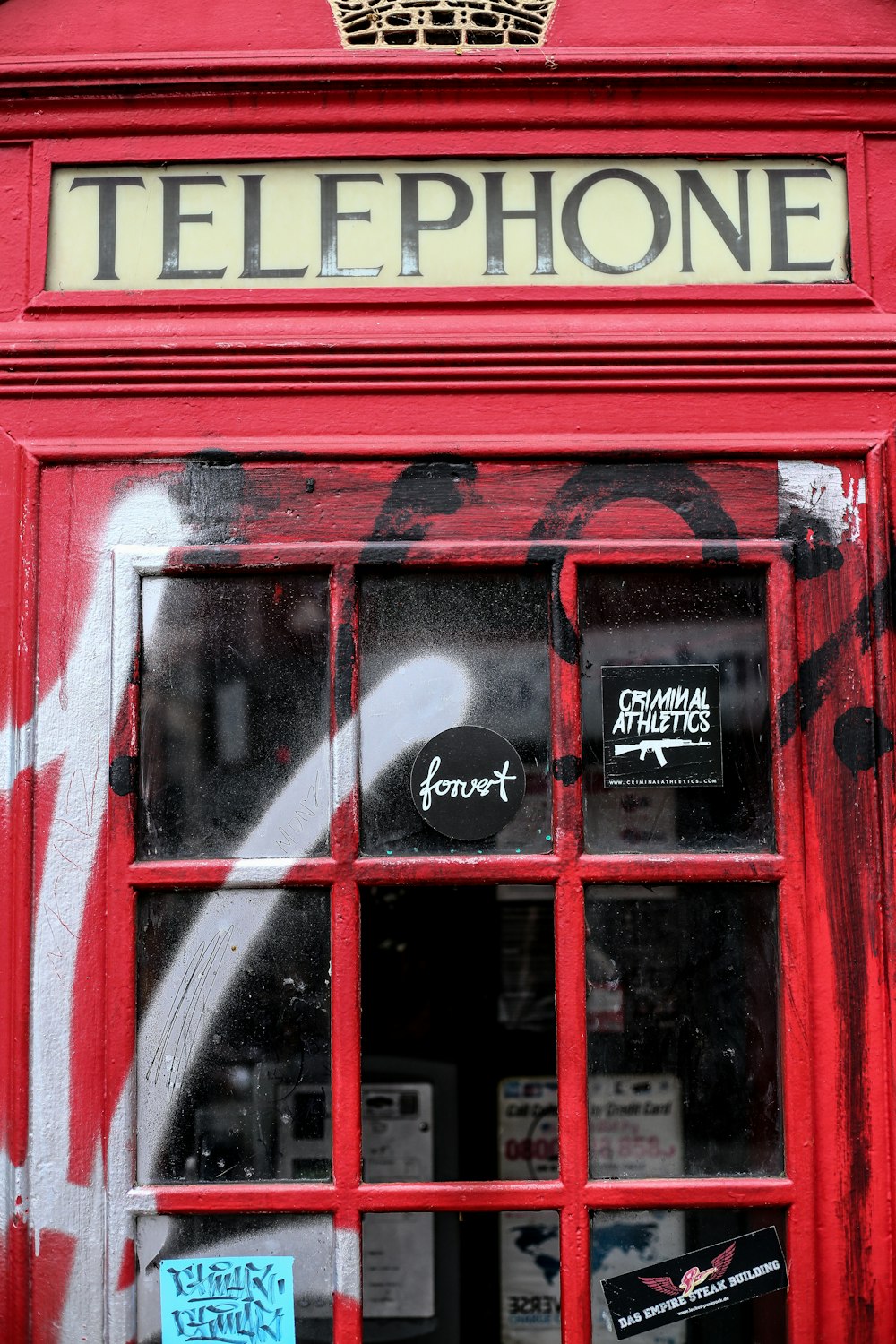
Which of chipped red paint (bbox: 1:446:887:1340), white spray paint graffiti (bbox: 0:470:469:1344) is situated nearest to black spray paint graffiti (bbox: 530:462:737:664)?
chipped red paint (bbox: 1:446:887:1340)

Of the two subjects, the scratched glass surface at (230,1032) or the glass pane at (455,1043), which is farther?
the glass pane at (455,1043)

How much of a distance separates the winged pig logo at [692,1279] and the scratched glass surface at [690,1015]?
113 mm

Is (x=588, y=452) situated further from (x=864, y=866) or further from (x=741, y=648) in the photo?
(x=864, y=866)

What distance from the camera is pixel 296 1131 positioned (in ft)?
5.17

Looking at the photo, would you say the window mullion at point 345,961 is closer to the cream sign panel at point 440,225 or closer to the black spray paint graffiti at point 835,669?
the cream sign panel at point 440,225

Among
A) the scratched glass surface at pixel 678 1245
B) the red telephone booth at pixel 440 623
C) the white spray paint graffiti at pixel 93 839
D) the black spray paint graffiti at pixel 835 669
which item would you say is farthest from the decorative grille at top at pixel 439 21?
the scratched glass surface at pixel 678 1245

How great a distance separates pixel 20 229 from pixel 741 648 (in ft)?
4.12

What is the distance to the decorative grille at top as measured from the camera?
1651 mm

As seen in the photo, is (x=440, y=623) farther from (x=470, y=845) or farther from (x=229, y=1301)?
(x=229, y=1301)

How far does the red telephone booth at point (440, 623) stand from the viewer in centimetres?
157

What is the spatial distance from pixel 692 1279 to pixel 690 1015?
360 millimetres

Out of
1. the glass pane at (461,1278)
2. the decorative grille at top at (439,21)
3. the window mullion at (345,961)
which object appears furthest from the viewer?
the glass pane at (461,1278)

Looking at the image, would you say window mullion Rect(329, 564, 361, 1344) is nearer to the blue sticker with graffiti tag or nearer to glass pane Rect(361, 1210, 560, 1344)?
the blue sticker with graffiti tag

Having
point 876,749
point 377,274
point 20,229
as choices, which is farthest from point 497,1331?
point 20,229
